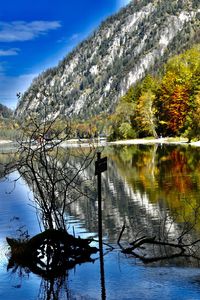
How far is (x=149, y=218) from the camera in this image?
19.6 meters

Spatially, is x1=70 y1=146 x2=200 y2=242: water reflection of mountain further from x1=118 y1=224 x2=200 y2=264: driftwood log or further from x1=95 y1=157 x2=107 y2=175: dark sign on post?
x1=95 y1=157 x2=107 y2=175: dark sign on post

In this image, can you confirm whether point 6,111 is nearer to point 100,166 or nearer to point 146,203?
point 146,203

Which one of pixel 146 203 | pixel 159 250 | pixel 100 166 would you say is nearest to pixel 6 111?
pixel 146 203

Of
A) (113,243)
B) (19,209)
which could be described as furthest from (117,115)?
(113,243)

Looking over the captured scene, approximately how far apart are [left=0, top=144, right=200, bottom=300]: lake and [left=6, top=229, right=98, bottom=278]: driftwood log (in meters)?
0.41

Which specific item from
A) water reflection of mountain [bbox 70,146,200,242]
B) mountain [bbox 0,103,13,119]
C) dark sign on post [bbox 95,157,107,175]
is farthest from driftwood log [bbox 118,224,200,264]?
mountain [bbox 0,103,13,119]

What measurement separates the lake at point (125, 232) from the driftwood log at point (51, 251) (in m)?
0.41

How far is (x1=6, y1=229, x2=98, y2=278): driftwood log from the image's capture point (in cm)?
1395

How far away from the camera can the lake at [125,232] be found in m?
11.3

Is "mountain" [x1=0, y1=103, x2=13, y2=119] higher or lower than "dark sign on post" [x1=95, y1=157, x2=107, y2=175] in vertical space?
higher

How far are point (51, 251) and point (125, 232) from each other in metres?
3.39

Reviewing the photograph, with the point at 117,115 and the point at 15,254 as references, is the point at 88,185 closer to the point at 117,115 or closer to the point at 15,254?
the point at 15,254

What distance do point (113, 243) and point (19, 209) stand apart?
32.4 ft

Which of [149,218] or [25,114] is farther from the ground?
[25,114]
